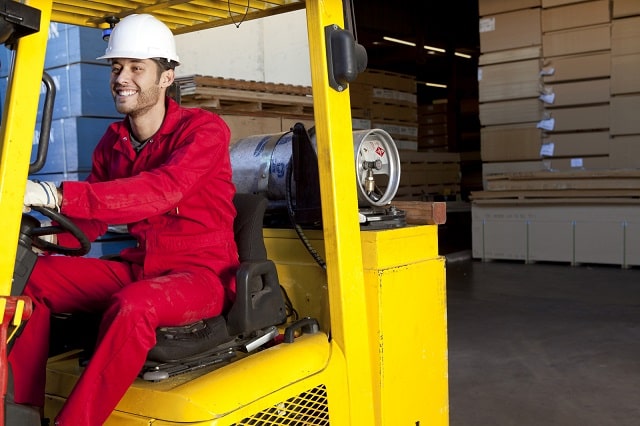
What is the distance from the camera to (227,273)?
8.13ft

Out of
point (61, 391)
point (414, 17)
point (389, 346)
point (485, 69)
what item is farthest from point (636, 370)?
point (414, 17)

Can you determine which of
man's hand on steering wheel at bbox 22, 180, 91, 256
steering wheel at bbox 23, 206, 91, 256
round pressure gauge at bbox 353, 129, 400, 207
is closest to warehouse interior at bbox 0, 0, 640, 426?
round pressure gauge at bbox 353, 129, 400, 207

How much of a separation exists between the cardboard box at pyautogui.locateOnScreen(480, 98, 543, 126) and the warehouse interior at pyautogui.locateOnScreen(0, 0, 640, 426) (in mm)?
19

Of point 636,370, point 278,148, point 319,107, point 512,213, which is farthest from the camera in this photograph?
point 512,213

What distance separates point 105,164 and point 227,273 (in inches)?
25.2

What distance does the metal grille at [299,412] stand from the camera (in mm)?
2180

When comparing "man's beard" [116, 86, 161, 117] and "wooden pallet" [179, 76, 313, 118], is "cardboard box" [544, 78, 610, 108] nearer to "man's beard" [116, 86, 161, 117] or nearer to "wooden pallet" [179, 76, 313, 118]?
"wooden pallet" [179, 76, 313, 118]

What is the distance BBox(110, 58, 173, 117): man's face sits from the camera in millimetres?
2375

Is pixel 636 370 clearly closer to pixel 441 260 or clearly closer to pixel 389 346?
pixel 441 260

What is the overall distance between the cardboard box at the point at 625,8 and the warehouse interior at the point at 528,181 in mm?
17

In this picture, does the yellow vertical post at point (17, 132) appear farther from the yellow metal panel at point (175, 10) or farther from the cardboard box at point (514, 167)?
the cardboard box at point (514, 167)

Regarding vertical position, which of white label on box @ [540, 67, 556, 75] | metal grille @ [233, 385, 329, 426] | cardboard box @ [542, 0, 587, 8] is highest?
cardboard box @ [542, 0, 587, 8]

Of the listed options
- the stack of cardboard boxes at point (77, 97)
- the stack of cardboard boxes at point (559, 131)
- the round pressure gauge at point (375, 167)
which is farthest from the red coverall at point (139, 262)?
the stack of cardboard boxes at point (559, 131)

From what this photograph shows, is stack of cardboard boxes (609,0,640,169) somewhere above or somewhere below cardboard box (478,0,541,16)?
below
